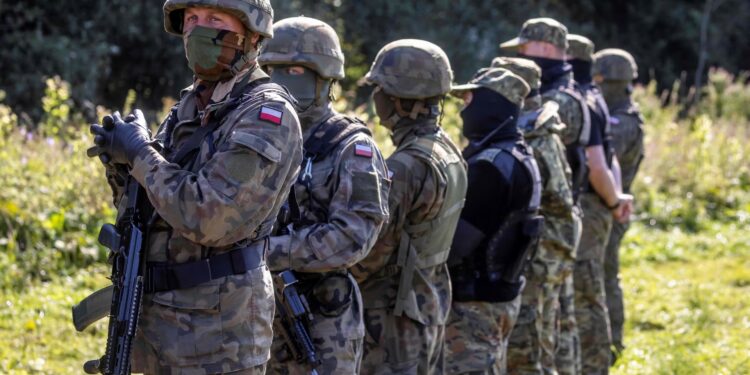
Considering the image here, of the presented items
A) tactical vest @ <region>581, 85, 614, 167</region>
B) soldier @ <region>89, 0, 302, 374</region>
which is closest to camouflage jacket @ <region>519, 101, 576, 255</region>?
tactical vest @ <region>581, 85, 614, 167</region>

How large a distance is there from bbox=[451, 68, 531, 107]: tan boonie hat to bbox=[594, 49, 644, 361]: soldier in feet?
9.84

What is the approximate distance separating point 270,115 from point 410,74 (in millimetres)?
1515

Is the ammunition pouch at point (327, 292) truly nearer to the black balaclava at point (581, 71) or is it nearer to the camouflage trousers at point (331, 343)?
the camouflage trousers at point (331, 343)

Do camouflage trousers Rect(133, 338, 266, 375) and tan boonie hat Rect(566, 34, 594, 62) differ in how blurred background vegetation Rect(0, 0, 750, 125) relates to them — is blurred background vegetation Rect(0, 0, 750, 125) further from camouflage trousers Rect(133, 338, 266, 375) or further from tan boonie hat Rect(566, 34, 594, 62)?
camouflage trousers Rect(133, 338, 266, 375)

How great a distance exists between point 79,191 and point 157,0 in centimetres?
648

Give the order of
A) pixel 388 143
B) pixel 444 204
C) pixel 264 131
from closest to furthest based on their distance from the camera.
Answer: pixel 264 131 < pixel 444 204 < pixel 388 143

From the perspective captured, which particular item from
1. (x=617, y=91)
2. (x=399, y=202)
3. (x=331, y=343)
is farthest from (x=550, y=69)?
(x=331, y=343)

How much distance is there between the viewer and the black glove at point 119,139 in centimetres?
330

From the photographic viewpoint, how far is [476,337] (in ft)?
17.0

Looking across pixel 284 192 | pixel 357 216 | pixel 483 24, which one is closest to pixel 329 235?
pixel 357 216

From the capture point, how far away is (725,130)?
14570mm

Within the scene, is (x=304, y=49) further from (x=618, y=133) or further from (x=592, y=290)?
(x=618, y=133)

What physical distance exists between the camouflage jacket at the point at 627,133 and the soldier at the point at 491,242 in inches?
124

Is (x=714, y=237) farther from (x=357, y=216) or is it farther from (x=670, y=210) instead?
(x=357, y=216)
